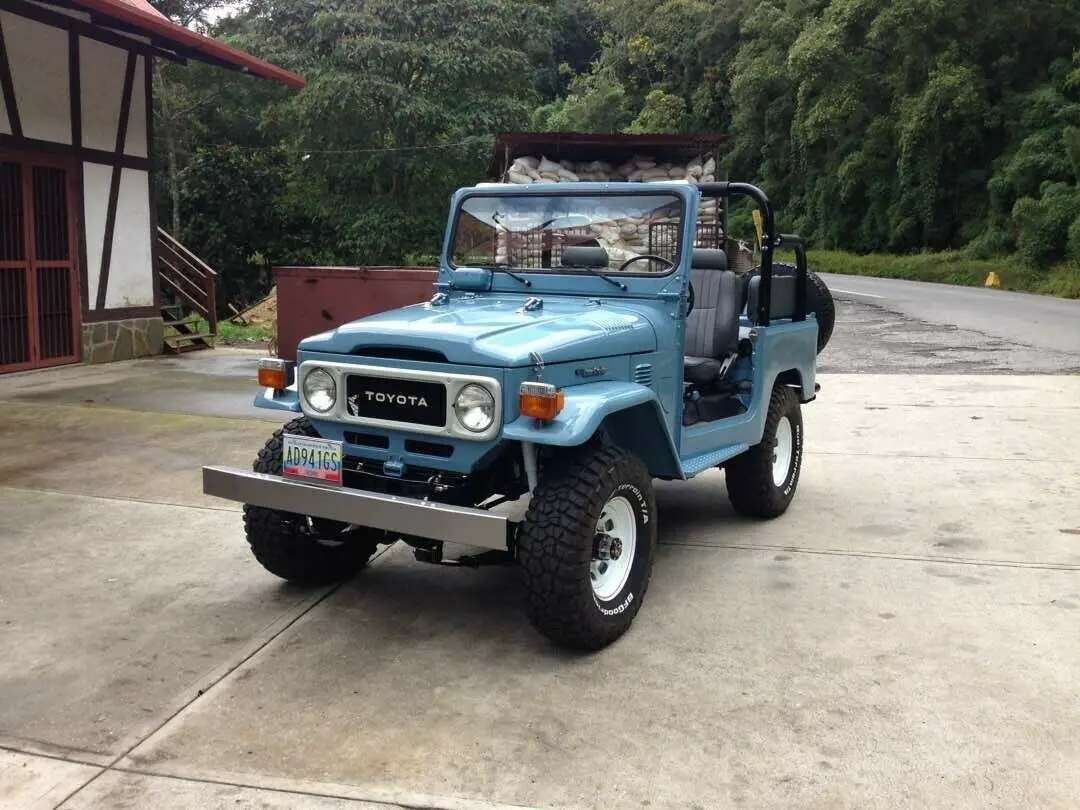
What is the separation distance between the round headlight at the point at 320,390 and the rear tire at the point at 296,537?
0.64 ft

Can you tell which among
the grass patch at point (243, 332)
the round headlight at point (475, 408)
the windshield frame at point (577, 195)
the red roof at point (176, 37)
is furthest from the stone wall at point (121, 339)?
the round headlight at point (475, 408)

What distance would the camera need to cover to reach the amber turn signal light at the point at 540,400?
3.72 meters

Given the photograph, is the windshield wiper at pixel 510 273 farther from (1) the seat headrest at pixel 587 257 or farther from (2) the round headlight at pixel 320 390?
(2) the round headlight at pixel 320 390

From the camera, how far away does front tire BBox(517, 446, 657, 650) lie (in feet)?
12.4

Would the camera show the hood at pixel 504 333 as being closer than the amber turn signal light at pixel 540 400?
No

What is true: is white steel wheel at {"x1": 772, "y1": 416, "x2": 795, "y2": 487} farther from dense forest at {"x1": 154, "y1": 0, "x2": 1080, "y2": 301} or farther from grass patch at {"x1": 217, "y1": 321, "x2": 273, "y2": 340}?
dense forest at {"x1": 154, "y1": 0, "x2": 1080, "y2": 301}

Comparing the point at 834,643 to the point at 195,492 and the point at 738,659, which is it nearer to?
the point at 738,659

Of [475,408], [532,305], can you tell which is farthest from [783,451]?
[475,408]

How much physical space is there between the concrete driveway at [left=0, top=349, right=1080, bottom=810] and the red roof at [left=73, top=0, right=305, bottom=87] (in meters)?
5.25

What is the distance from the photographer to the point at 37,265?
11359 mm

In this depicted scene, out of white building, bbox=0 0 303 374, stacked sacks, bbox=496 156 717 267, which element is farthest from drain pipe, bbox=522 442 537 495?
stacked sacks, bbox=496 156 717 267

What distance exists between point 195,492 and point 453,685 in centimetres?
320

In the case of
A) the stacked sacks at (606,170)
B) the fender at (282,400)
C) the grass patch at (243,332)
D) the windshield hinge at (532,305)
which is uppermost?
the stacked sacks at (606,170)

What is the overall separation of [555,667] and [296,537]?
1.36 meters
